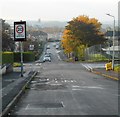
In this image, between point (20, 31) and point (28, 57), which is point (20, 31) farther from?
point (28, 57)

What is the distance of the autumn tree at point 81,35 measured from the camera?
107125 mm

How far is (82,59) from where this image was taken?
103 m

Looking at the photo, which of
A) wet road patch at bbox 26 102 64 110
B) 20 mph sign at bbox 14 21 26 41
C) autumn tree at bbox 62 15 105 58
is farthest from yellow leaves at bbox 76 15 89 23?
wet road patch at bbox 26 102 64 110

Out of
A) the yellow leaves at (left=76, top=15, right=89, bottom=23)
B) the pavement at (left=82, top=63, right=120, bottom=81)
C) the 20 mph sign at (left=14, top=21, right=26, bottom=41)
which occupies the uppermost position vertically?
the yellow leaves at (left=76, top=15, right=89, bottom=23)

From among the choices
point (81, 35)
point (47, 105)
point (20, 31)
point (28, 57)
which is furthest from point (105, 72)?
point (81, 35)

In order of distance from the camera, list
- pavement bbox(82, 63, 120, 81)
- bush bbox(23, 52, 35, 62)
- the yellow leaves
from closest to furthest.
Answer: pavement bbox(82, 63, 120, 81) → bush bbox(23, 52, 35, 62) → the yellow leaves

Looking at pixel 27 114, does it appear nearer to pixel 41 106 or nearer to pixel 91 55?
pixel 41 106

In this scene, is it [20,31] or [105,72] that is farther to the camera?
[105,72]

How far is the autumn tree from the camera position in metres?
107

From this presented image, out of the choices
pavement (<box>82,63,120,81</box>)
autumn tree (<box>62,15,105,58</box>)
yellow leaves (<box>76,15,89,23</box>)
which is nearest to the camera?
pavement (<box>82,63,120,81</box>)

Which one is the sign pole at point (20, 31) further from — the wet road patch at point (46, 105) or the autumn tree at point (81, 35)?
the autumn tree at point (81, 35)

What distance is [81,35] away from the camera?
10662cm

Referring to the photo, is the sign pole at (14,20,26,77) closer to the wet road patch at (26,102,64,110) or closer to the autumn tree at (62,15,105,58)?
the wet road patch at (26,102,64,110)

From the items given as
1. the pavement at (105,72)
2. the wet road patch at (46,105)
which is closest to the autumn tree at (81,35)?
the pavement at (105,72)
